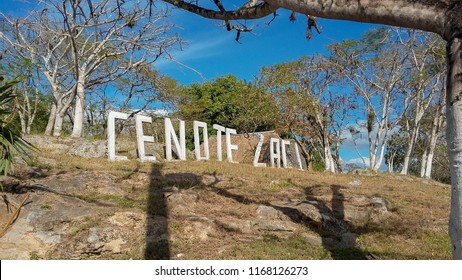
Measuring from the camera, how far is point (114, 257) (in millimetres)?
7234

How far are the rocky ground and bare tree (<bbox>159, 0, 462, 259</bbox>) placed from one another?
13.2ft

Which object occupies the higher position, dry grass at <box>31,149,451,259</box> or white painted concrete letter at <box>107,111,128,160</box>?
white painted concrete letter at <box>107,111,128,160</box>

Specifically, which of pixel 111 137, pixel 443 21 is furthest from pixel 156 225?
pixel 111 137

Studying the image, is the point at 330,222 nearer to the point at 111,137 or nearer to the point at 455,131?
the point at 455,131

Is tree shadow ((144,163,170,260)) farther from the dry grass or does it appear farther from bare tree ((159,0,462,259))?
bare tree ((159,0,462,259))

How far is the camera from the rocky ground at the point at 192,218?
7508 millimetres

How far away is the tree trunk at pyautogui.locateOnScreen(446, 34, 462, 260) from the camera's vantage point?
12.8 ft

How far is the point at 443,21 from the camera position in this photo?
13.3 ft

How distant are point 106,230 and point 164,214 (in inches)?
62.0

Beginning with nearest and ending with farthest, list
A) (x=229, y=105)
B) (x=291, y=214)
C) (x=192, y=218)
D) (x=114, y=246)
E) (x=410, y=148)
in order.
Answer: (x=114, y=246) → (x=192, y=218) → (x=291, y=214) → (x=410, y=148) → (x=229, y=105)

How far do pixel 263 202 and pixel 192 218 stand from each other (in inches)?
112

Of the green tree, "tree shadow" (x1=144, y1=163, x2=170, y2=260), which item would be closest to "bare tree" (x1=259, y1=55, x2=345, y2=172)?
the green tree

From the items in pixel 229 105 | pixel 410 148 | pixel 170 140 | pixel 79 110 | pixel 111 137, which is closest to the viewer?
pixel 111 137

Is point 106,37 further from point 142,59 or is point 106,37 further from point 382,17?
point 382,17
